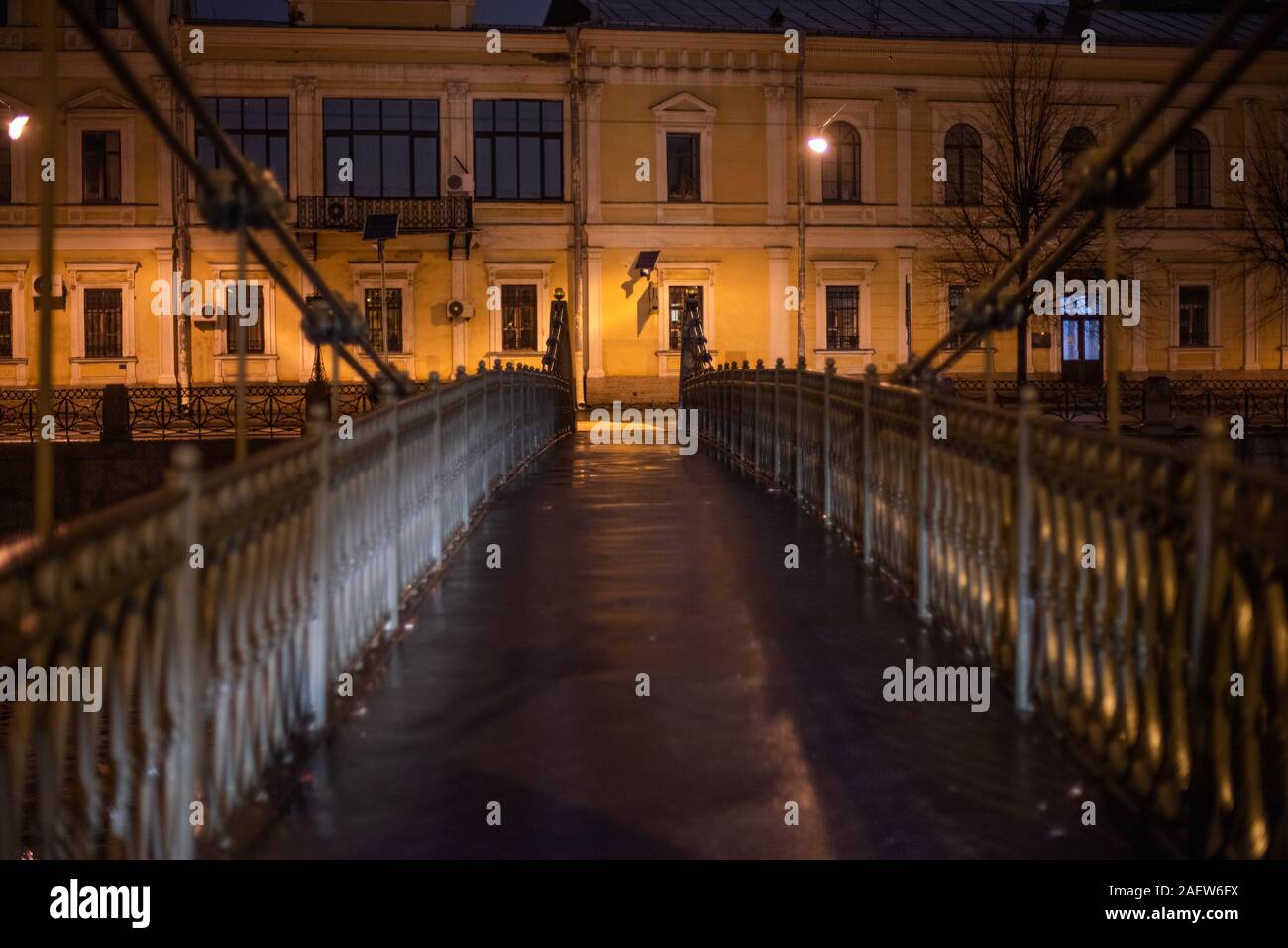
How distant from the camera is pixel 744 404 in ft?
61.1

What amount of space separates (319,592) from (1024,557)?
9.87 feet

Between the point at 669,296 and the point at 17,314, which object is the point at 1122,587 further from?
the point at 17,314

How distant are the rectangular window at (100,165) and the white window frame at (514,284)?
1061 centimetres

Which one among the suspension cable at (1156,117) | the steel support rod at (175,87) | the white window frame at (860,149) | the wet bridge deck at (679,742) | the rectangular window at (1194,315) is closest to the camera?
the wet bridge deck at (679,742)

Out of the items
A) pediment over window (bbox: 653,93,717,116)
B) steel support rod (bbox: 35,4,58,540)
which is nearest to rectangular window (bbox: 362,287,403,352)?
pediment over window (bbox: 653,93,717,116)

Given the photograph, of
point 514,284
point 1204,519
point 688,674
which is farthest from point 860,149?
point 1204,519

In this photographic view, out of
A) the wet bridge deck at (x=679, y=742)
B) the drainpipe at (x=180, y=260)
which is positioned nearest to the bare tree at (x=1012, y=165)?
the drainpipe at (x=180, y=260)

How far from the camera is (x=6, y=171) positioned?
137 feet

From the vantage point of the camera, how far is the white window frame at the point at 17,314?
41125 mm

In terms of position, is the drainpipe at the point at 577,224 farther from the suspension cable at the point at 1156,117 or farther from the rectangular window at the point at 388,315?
the suspension cable at the point at 1156,117

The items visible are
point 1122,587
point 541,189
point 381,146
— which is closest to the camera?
point 1122,587

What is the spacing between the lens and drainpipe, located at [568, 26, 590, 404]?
4259 centimetres

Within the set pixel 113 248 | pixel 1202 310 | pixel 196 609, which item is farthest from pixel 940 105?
pixel 196 609

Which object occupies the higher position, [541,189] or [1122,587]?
[541,189]
